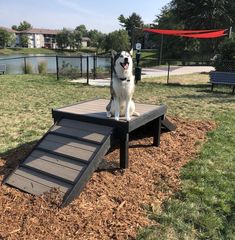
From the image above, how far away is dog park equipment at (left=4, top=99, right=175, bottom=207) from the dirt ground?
17 cm

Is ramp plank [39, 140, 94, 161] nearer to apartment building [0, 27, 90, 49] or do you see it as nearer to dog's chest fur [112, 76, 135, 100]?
dog's chest fur [112, 76, 135, 100]

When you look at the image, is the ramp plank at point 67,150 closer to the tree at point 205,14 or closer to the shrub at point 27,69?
the shrub at point 27,69

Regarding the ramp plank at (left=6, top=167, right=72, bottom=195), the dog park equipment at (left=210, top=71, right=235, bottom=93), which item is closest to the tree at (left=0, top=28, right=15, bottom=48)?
the dog park equipment at (left=210, top=71, right=235, bottom=93)

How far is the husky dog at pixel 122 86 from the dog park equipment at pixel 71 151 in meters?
0.18

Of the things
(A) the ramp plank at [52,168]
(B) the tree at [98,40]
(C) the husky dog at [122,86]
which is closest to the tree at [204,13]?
(B) the tree at [98,40]

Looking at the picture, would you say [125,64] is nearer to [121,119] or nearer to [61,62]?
[121,119]

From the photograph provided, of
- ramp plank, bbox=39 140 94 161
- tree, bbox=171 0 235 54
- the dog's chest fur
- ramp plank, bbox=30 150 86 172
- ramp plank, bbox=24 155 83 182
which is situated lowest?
ramp plank, bbox=24 155 83 182

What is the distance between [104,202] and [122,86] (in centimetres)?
173

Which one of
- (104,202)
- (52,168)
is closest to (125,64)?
(52,168)

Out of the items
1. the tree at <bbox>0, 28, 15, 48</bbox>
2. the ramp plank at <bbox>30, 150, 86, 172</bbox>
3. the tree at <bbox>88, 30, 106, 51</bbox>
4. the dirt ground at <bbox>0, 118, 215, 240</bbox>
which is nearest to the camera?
the dirt ground at <bbox>0, 118, 215, 240</bbox>

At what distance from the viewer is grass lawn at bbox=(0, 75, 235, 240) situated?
3535 millimetres

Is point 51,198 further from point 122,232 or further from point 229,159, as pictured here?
point 229,159

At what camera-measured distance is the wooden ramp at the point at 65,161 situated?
13.3 ft

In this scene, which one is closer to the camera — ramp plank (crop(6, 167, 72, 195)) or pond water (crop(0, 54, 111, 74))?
ramp plank (crop(6, 167, 72, 195))
